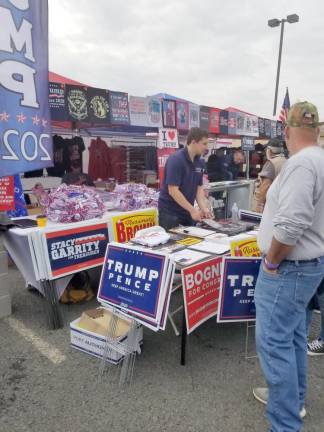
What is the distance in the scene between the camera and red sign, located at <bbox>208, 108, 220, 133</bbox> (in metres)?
8.46

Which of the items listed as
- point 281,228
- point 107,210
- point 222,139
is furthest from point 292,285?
point 222,139

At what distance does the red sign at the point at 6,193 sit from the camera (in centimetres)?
426

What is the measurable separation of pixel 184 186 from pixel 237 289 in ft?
4.53

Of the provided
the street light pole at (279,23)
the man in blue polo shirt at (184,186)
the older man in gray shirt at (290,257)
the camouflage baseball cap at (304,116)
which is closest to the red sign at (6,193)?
the man in blue polo shirt at (184,186)

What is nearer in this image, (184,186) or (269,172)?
(184,186)

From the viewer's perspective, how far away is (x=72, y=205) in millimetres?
3521

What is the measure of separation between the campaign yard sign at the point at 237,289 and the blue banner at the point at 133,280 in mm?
537

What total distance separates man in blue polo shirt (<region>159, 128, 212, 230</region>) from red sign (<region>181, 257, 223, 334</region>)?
0.93m

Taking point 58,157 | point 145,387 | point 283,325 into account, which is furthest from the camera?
point 58,157

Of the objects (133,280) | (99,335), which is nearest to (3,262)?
(99,335)

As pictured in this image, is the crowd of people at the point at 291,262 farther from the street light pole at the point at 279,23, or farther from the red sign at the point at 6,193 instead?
the street light pole at the point at 279,23

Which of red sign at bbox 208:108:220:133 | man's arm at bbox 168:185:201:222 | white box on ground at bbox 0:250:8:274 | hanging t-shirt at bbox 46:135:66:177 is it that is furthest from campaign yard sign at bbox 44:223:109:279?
red sign at bbox 208:108:220:133

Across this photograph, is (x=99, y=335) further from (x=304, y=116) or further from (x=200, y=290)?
(x=304, y=116)

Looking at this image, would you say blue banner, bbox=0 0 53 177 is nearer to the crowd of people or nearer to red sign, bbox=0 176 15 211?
red sign, bbox=0 176 15 211
